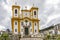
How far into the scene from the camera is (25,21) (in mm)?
51688

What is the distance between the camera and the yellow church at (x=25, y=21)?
168 feet

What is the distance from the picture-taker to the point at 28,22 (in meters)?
52.2

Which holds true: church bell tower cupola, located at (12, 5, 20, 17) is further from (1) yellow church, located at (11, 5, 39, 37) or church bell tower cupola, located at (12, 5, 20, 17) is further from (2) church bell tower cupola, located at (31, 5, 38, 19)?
(2) church bell tower cupola, located at (31, 5, 38, 19)

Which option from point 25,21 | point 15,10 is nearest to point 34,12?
point 25,21

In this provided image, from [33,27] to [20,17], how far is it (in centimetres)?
412

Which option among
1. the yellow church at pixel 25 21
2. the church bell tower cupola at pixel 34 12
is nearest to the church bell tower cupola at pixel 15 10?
the yellow church at pixel 25 21

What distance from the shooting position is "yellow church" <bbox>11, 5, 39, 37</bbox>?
51062mm

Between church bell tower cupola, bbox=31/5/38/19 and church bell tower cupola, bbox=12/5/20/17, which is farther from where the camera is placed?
church bell tower cupola, bbox=31/5/38/19

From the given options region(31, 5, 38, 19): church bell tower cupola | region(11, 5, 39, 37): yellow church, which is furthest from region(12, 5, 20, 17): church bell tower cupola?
region(31, 5, 38, 19): church bell tower cupola

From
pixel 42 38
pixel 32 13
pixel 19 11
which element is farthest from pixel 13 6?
pixel 42 38

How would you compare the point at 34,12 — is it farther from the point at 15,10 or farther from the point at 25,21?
the point at 15,10

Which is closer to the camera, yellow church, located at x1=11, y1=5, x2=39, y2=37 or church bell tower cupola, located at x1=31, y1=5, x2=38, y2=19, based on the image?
yellow church, located at x1=11, y1=5, x2=39, y2=37

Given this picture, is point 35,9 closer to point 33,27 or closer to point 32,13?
point 32,13

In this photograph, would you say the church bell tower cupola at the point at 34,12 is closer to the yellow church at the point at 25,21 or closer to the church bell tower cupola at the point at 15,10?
the yellow church at the point at 25,21
